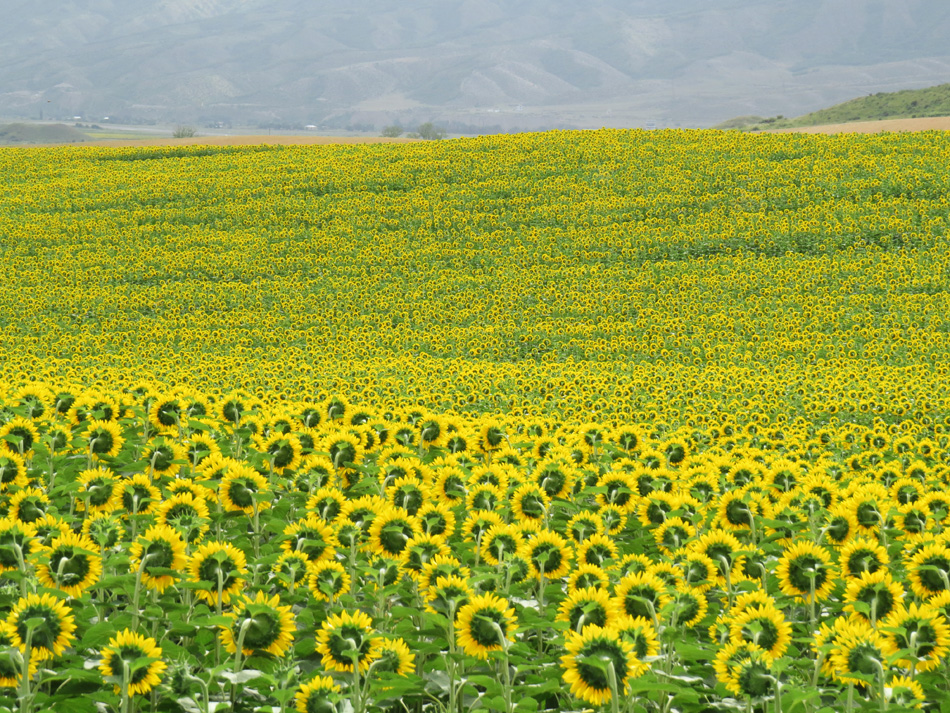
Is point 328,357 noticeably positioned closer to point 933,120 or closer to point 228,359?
point 228,359

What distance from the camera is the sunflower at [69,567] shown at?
3.46 meters

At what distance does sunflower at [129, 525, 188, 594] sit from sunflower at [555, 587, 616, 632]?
1516 millimetres

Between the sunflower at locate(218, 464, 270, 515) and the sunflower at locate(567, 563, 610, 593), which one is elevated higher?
the sunflower at locate(218, 464, 270, 515)

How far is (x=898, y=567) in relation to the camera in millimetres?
4641

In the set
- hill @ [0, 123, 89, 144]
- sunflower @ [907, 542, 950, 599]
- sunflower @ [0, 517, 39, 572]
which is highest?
hill @ [0, 123, 89, 144]

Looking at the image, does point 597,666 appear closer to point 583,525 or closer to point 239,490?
point 583,525

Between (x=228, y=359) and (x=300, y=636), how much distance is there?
12903 mm

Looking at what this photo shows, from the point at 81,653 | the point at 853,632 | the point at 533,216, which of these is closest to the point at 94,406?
the point at 81,653

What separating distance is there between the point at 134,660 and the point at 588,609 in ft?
5.06

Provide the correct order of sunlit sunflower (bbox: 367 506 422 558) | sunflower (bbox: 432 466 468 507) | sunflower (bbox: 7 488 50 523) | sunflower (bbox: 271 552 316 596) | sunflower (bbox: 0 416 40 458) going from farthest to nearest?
sunflower (bbox: 0 416 40 458) < sunflower (bbox: 432 466 468 507) < sunflower (bbox: 7 488 50 523) < sunlit sunflower (bbox: 367 506 422 558) < sunflower (bbox: 271 552 316 596)

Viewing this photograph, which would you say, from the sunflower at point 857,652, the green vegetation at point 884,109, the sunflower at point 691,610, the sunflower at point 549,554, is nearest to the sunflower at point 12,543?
the sunflower at point 549,554

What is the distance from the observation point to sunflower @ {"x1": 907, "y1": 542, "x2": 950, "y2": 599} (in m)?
3.79

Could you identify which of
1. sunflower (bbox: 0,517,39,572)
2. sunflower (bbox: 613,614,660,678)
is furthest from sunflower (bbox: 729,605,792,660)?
sunflower (bbox: 0,517,39,572)

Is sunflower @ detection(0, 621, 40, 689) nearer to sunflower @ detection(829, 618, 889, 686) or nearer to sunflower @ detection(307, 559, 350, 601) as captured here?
sunflower @ detection(307, 559, 350, 601)
